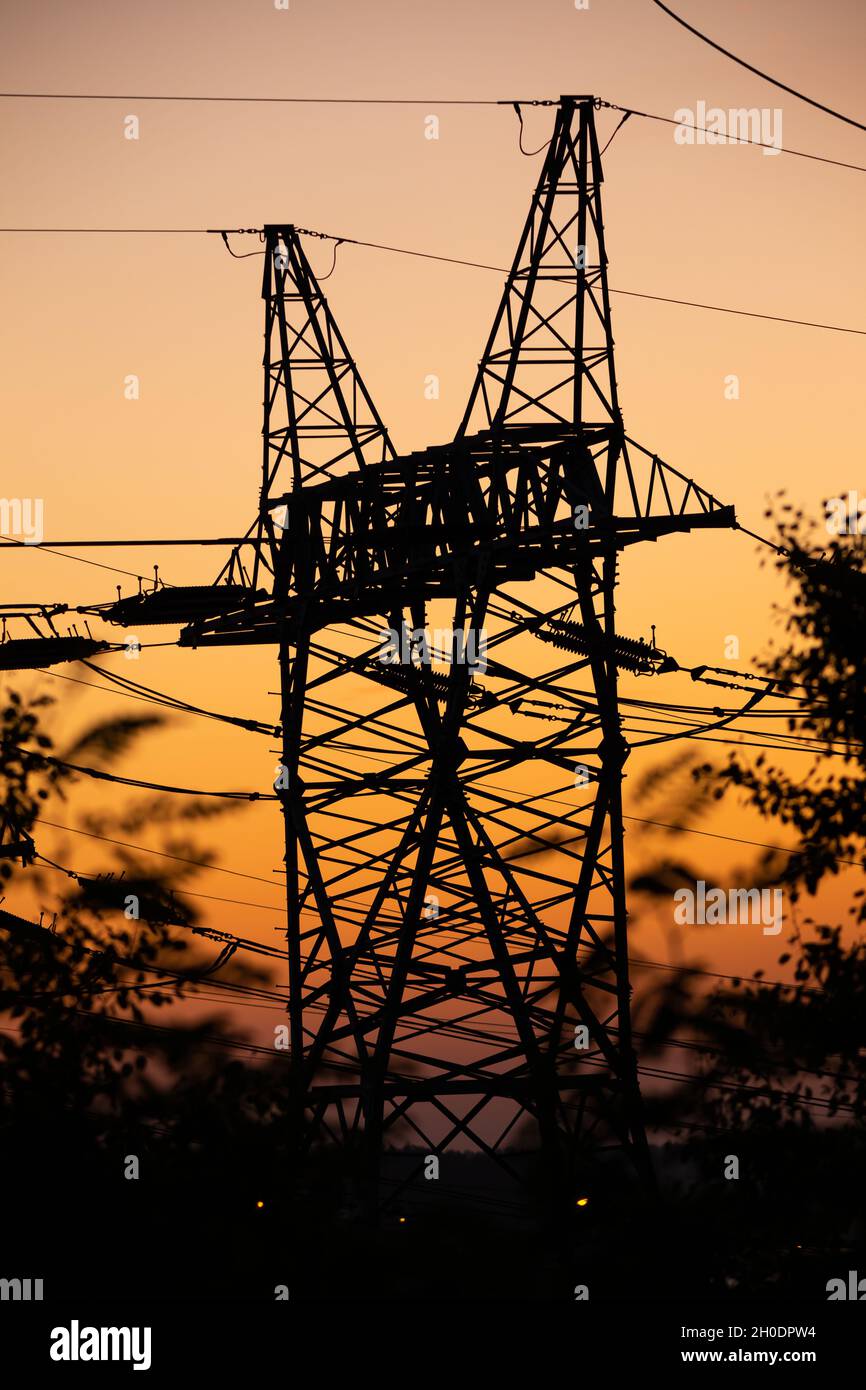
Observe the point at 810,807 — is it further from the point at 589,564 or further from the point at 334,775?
the point at 334,775

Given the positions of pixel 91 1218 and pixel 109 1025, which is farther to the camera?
pixel 109 1025

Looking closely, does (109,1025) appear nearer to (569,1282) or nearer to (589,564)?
(569,1282)

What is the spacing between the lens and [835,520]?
17.2 metres

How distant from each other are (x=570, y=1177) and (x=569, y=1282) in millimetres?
2738

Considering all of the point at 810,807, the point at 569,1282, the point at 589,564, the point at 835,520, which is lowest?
the point at 569,1282
